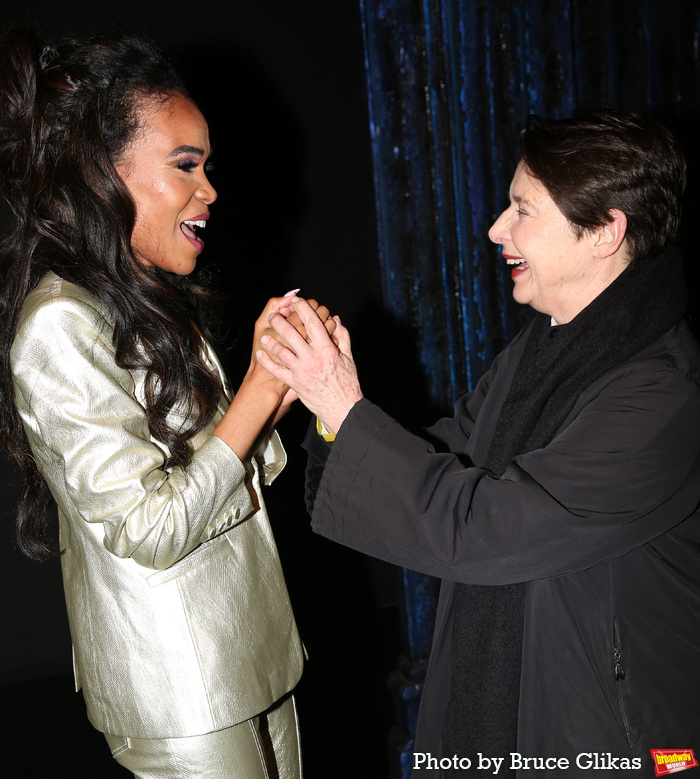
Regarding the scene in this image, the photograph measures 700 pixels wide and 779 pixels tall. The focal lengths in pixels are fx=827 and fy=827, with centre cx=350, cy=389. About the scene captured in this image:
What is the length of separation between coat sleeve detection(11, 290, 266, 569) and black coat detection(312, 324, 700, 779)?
232mm

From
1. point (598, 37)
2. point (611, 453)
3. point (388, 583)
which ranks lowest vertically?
point (388, 583)

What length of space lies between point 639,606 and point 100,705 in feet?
2.69

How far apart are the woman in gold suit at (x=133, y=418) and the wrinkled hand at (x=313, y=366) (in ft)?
0.12

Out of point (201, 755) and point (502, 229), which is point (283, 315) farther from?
point (201, 755)

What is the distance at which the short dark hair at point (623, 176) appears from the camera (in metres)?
Result: 1.33

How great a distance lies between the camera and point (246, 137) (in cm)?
254

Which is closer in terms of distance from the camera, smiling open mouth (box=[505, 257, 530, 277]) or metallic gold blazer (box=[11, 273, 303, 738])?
metallic gold blazer (box=[11, 273, 303, 738])

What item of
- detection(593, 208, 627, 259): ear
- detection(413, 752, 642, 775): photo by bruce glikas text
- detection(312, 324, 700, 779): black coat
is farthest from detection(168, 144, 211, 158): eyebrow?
detection(413, 752, 642, 775): photo by bruce glikas text

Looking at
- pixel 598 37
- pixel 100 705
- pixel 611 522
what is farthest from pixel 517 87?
pixel 100 705

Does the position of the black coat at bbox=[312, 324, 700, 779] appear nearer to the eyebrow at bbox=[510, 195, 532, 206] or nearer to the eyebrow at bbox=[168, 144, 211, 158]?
the eyebrow at bbox=[510, 195, 532, 206]

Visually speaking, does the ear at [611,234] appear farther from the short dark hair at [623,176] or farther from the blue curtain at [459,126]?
the blue curtain at [459,126]

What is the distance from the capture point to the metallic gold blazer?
107 cm

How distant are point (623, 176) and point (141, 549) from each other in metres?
0.93

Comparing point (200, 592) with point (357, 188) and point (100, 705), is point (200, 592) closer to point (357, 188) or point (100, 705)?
point (100, 705)
